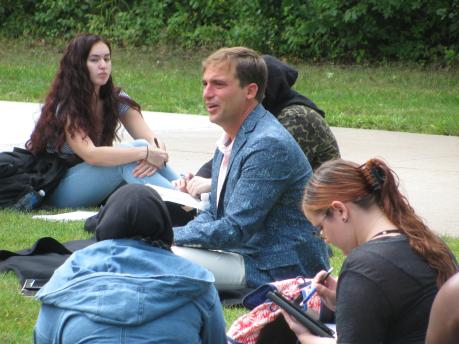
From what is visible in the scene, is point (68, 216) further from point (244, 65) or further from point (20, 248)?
point (244, 65)

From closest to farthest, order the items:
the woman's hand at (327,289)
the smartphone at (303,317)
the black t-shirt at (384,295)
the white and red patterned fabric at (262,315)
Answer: the black t-shirt at (384,295), the smartphone at (303,317), the woman's hand at (327,289), the white and red patterned fabric at (262,315)

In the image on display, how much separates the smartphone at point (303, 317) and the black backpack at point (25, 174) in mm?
4084

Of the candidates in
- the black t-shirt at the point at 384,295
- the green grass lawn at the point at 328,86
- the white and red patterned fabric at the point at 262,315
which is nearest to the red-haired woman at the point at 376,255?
the black t-shirt at the point at 384,295

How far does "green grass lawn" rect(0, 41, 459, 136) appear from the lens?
43.2ft

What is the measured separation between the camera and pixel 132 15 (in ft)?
77.8

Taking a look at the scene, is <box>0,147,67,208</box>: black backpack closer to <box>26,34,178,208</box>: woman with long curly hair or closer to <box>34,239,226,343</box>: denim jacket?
<box>26,34,178,208</box>: woman with long curly hair

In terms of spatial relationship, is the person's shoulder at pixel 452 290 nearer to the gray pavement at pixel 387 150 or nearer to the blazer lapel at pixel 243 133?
the blazer lapel at pixel 243 133

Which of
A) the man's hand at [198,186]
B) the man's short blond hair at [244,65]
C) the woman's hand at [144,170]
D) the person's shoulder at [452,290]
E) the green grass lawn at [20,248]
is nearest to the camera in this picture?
the person's shoulder at [452,290]

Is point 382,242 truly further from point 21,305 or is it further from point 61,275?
point 21,305

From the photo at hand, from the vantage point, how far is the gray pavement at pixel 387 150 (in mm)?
8289

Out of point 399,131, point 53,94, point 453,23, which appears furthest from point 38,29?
point 53,94

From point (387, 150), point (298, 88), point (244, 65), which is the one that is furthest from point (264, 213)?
point (298, 88)

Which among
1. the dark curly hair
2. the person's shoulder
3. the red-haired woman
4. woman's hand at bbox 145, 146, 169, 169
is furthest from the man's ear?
the person's shoulder

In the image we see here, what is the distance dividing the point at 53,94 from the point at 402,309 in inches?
188
